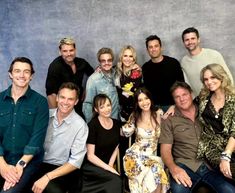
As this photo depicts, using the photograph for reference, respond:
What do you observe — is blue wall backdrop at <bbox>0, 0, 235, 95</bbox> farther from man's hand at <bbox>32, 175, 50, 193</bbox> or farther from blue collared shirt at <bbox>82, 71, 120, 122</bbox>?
man's hand at <bbox>32, 175, 50, 193</bbox>

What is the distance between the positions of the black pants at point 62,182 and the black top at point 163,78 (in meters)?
1.18

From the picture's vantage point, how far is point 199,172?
2641mm

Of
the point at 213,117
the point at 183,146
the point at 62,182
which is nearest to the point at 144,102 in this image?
the point at 183,146

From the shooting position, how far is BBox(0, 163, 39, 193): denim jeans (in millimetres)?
2423

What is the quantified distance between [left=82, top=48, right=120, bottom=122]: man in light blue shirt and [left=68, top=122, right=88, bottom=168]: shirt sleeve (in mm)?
502

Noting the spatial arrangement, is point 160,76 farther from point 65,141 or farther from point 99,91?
point 65,141

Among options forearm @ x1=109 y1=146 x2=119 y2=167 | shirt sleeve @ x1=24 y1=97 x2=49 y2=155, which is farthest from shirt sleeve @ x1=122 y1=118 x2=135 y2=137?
shirt sleeve @ x1=24 y1=97 x2=49 y2=155

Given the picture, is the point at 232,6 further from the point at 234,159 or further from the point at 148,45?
the point at 234,159

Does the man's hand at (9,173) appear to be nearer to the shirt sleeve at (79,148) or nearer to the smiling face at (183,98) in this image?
the shirt sleeve at (79,148)

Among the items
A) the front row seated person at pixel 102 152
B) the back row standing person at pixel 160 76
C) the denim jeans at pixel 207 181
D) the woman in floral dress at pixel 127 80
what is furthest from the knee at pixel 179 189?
the back row standing person at pixel 160 76

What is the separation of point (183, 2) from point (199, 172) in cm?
199

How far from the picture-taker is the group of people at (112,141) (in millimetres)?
2549

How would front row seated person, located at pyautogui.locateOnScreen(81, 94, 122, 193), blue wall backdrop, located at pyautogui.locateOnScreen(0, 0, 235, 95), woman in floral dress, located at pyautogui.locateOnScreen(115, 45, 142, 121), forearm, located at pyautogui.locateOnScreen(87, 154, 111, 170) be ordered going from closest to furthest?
front row seated person, located at pyautogui.locateOnScreen(81, 94, 122, 193) → forearm, located at pyautogui.locateOnScreen(87, 154, 111, 170) → woman in floral dress, located at pyautogui.locateOnScreen(115, 45, 142, 121) → blue wall backdrop, located at pyautogui.locateOnScreen(0, 0, 235, 95)

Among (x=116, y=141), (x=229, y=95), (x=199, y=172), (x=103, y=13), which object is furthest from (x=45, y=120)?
(x=103, y=13)
